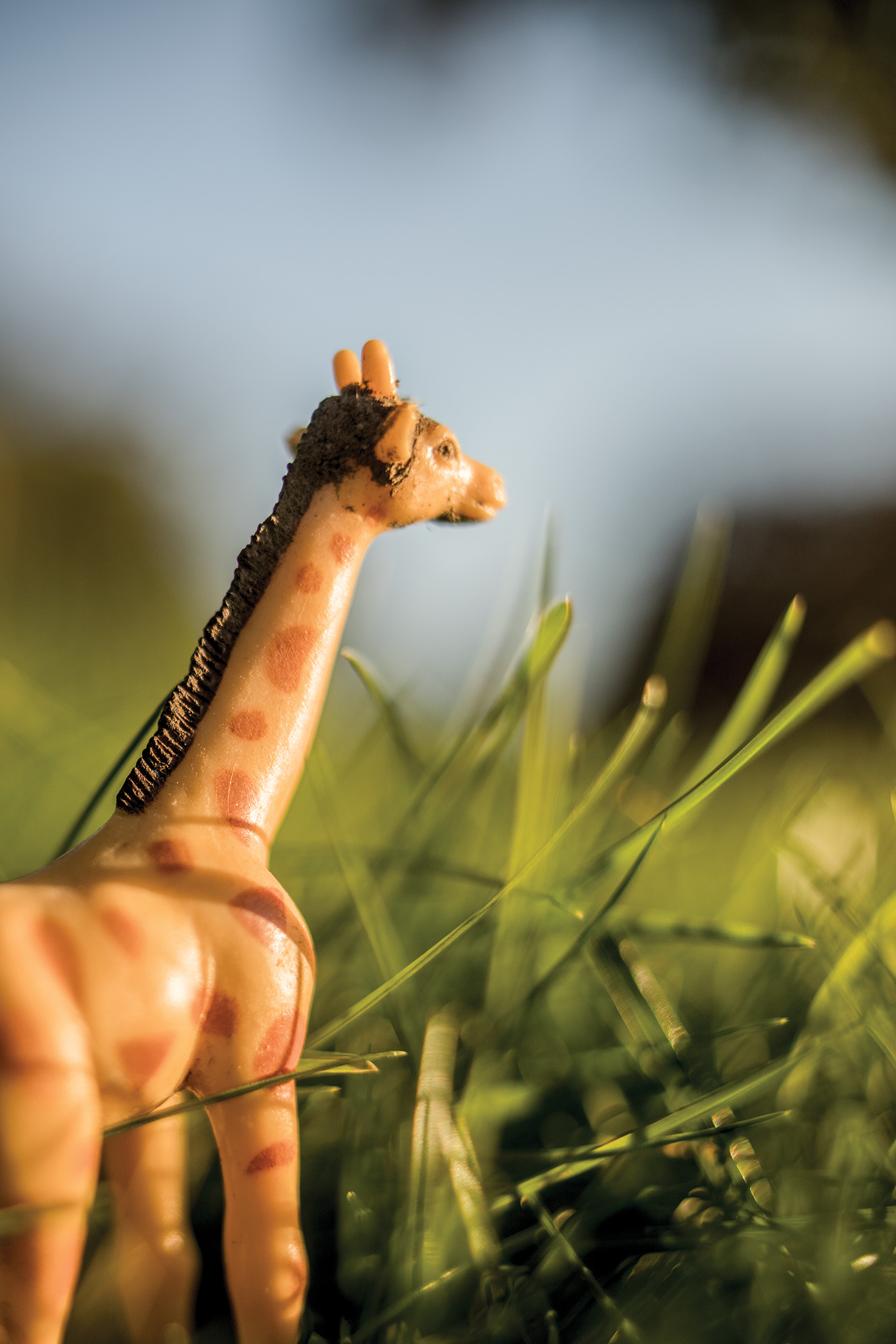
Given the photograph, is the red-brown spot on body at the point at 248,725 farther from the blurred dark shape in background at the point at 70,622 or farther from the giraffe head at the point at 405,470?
the blurred dark shape in background at the point at 70,622

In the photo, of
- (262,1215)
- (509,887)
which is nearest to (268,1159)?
(262,1215)

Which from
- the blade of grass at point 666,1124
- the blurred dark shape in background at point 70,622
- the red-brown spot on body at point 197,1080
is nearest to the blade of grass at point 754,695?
the blade of grass at point 666,1124

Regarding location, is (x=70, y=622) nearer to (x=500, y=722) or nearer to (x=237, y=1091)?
(x=500, y=722)

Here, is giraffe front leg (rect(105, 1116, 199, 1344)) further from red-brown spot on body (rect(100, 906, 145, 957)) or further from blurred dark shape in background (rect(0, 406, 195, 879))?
blurred dark shape in background (rect(0, 406, 195, 879))

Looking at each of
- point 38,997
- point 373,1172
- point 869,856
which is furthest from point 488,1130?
point 869,856

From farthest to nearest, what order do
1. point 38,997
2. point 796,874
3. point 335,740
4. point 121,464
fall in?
point 121,464, point 335,740, point 796,874, point 38,997

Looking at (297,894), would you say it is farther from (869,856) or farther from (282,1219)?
(869,856)
